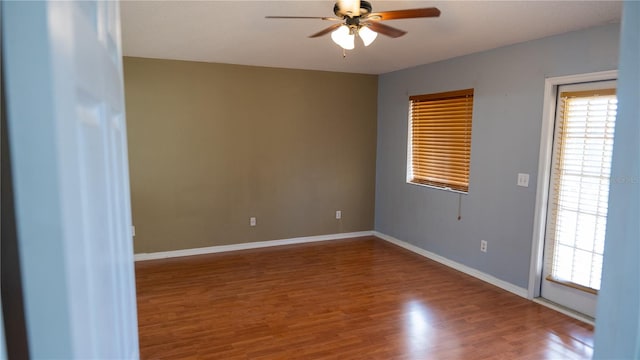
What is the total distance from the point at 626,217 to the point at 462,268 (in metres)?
3.95

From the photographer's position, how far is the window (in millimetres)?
4367

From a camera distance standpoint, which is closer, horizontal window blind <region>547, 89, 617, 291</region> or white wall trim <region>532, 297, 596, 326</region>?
horizontal window blind <region>547, 89, 617, 291</region>

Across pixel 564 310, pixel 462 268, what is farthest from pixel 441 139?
pixel 564 310

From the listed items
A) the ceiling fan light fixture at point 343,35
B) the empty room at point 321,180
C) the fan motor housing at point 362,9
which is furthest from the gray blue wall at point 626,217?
the ceiling fan light fixture at point 343,35

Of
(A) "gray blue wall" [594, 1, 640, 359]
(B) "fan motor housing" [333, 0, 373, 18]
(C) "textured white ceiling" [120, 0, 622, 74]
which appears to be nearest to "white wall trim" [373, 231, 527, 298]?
(C) "textured white ceiling" [120, 0, 622, 74]

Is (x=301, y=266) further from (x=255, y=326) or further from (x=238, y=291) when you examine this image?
(x=255, y=326)

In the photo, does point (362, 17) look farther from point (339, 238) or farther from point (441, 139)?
point (339, 238)

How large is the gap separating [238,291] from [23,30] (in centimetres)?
367

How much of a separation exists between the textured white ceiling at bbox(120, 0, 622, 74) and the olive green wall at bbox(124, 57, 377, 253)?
1.32 feet

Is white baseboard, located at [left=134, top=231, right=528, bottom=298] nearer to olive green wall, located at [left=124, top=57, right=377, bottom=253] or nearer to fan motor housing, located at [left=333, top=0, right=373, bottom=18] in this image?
olive green wall, located at [left=124, top=57, right=377, bottom=253]

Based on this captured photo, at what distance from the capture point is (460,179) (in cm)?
447

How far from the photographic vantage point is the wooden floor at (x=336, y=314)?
9.12ft

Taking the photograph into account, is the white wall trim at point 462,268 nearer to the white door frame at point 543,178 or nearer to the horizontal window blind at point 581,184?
the white door frame at point 543,178

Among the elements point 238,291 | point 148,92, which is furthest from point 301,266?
point 148,92
